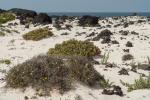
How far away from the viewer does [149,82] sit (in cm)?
1375

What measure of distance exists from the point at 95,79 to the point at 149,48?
26.2 ft

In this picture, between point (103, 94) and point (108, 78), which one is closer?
point (103, 94)

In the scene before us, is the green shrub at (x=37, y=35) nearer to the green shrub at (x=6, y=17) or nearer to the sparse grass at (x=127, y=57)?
the sparse grass at (x=127, y=57)

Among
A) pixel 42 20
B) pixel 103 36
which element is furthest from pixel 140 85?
pixel 42 20

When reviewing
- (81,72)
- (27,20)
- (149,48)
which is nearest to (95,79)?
(81,72)

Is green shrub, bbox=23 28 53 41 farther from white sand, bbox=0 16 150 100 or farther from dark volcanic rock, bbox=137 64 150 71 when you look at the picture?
dark volcanic rock, bbox=137 64 150 71

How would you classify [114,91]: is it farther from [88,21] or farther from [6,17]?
[6,17]

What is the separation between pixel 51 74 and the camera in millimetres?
13391

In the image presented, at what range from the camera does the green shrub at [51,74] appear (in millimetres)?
13266

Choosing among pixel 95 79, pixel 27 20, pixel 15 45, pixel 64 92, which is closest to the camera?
pixel 64 92

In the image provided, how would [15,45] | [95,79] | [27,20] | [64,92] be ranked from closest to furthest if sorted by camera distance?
[64,92] → [95,79] → [15,45] → [27,20]

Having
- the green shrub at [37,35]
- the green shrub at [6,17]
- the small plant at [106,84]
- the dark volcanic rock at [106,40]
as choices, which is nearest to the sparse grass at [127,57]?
the dark volcanic rock at [106,40]

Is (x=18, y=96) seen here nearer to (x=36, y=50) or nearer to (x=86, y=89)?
(x=86, y=89)

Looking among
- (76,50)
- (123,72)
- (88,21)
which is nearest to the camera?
(123,72)
